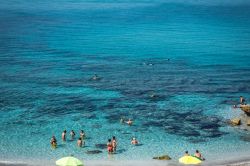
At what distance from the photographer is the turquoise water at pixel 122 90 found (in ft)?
146

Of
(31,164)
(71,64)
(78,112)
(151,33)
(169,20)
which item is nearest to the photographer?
(31,164)

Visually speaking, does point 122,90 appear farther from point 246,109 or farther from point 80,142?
point 80,142

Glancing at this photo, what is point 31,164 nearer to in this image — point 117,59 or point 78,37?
point 117,59

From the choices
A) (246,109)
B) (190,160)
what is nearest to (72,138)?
(190,160)

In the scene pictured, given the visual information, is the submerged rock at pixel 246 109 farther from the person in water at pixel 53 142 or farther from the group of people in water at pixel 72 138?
the person in water at pixel 53 142

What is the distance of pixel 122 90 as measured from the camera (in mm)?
63500

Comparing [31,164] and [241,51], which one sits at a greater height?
[241,51]

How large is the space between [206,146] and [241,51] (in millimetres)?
61664

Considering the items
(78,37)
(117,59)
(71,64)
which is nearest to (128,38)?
(78,37)

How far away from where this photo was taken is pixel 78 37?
382 ft

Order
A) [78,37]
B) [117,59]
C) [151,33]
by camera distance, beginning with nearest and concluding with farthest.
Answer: [117,59] < [78,37] < [151,33]

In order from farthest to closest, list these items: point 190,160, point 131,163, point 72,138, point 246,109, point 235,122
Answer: point 246,109, point 235,122, point 72,138, point 131,163, point 190,160

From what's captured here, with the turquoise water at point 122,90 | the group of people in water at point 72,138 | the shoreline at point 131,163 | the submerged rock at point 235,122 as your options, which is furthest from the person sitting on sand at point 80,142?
the submerged rock at point 235,122

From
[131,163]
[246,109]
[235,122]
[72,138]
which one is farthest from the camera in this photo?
[246,109]
